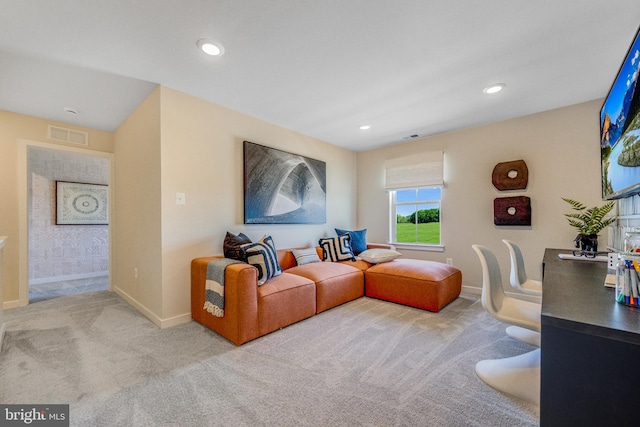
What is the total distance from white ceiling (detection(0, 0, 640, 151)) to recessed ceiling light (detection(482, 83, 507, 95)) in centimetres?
5

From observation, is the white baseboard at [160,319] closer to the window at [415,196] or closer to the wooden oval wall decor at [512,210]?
the window at [415,196]

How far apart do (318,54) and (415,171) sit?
2.73 m

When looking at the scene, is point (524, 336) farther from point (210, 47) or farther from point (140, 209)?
point (140, 209)

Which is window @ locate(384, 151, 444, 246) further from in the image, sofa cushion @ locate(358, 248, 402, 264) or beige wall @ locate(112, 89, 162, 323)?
beige wall @ locate(112, 89, 162, 323)

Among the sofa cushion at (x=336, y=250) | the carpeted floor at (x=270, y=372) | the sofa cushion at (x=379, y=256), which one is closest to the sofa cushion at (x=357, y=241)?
the sofa cushion at (x=336, y=250)

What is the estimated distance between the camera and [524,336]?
2.18m

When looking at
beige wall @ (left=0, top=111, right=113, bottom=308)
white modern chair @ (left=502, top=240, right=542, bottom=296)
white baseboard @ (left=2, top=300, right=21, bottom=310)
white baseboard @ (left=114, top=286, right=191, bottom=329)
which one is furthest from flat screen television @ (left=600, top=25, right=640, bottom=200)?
white baseboard @ (left=2, top=300, right=21, bottom=310)

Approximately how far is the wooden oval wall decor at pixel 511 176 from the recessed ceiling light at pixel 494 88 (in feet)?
3.64

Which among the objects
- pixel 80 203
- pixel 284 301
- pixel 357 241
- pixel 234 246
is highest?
pixel 80 203

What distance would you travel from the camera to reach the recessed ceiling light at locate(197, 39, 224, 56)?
75.1 inches

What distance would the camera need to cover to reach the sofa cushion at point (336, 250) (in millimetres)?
3773

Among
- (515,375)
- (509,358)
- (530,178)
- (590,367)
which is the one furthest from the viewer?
(530,178)

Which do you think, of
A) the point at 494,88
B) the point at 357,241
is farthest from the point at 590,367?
the point at 357,241

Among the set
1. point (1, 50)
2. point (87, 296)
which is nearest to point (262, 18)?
point (1, 50)
